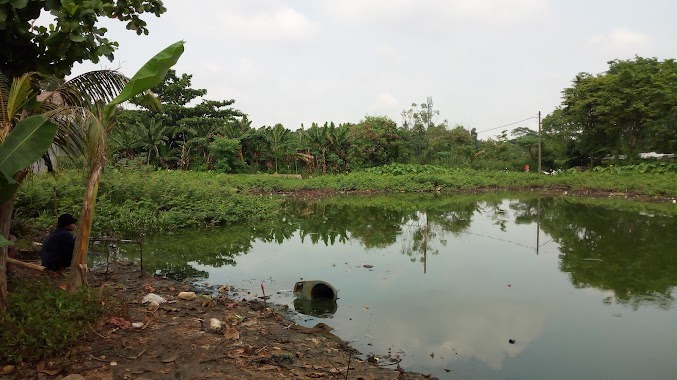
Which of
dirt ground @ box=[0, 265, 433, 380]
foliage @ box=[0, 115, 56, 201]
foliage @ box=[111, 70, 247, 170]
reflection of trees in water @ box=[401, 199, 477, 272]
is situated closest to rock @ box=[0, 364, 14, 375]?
dirt ground @ box=[0, 265, 433, 380]

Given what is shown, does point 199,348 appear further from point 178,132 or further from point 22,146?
point 178,132

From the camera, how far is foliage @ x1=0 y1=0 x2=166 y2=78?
4617mm

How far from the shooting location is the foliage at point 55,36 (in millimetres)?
4617

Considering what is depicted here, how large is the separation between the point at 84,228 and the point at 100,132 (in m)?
1.11

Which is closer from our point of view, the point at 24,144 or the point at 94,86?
the point at 24,144

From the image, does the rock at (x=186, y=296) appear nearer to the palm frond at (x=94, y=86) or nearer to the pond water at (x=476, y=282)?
the pond water at (x=476, y=282)

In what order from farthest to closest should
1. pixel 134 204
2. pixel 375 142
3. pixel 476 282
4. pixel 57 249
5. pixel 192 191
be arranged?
pixel 375 142
pixel 192 191
pixel 134 204
pixel 476 282
pixel 57 249

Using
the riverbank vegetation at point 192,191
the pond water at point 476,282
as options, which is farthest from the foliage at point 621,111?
the pond water at point 476,282

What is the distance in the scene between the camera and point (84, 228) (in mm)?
4910

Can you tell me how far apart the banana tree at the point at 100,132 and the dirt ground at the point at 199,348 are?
407 mm

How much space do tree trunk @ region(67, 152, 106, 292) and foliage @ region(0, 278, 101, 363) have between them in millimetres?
196

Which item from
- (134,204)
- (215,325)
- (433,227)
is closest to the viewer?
(215,325)

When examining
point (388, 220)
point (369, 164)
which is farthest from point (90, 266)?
point (369, 164)

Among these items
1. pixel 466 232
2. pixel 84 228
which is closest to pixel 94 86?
pixel 84 228
